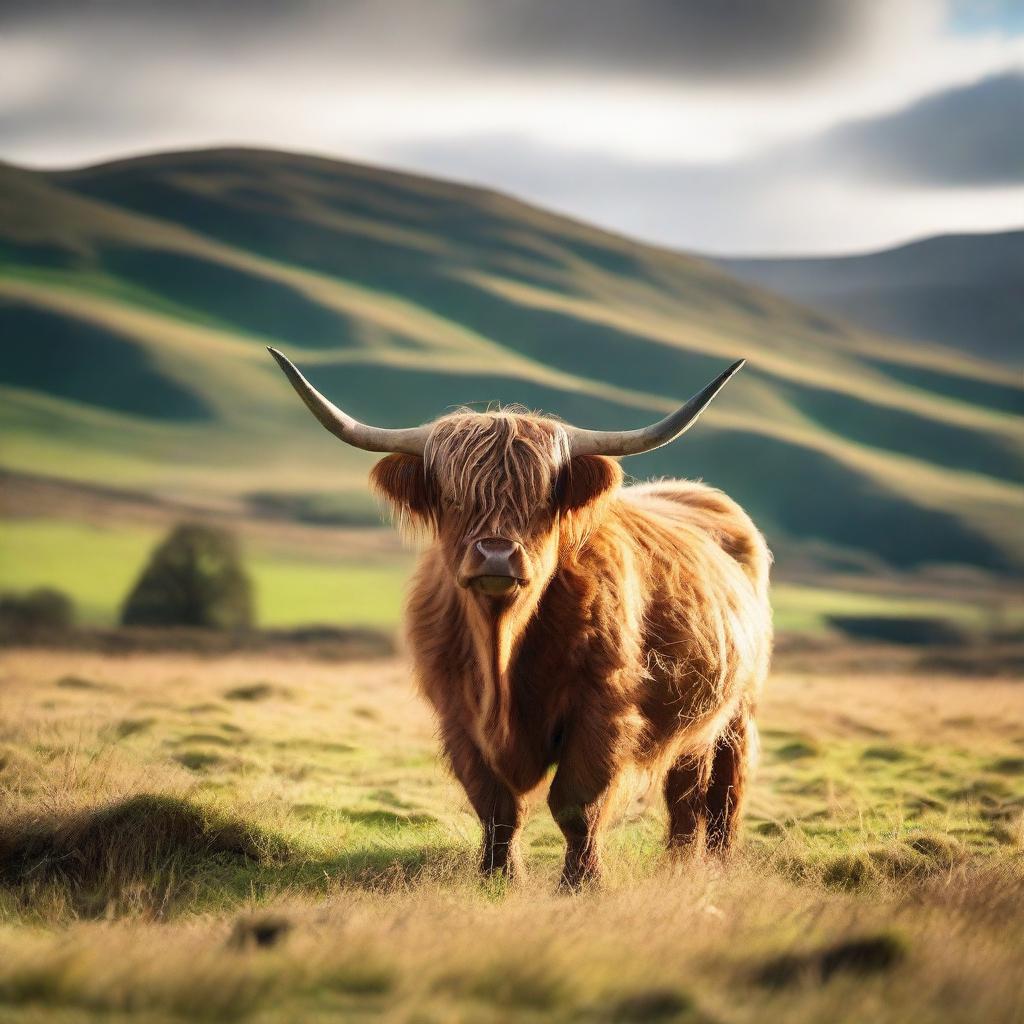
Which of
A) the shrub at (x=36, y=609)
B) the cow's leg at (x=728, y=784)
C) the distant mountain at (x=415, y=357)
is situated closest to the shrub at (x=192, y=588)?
the shrub at (x=36, y=609)

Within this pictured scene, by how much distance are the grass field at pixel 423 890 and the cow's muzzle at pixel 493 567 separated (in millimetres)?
1240

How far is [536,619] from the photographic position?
5840mm

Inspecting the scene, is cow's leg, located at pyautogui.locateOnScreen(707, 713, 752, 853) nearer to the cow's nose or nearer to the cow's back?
the cow's back

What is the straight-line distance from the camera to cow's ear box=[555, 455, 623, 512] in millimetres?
5836

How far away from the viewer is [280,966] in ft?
11.7

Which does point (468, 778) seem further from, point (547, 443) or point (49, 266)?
point (49, 266)

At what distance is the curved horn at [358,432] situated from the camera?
19.5 ft

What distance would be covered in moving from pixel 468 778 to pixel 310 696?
931 centimetres

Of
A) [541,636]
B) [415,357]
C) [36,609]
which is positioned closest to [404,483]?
[541,636]

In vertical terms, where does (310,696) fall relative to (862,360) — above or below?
below

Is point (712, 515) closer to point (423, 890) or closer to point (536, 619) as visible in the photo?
point (536, 619)

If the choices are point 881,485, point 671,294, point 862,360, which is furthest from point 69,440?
point 862,360

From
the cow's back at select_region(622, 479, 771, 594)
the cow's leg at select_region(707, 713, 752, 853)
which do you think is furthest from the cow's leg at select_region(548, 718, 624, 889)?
the cow's back at select_region(622, 479, 771, 594)

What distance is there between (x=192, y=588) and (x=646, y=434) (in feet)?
88.7
